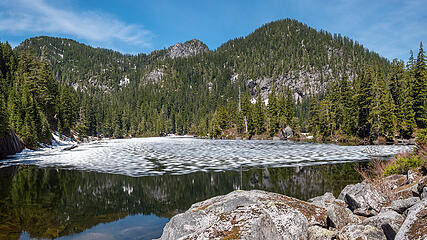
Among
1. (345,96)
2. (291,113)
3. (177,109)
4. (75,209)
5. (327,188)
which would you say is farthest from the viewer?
(177,109)

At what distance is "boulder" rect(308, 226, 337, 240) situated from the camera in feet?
19.7

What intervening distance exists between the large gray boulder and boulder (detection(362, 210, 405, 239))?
4.58 feet

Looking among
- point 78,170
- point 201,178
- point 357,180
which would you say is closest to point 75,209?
point 201,178

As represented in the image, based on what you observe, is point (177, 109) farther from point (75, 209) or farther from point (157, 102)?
point (75, 209)

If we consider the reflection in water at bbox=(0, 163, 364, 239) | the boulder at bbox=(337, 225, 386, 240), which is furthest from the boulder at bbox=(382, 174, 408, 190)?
the boulder at bbox=(337, 225, 386, 240)

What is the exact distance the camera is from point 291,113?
292 ft

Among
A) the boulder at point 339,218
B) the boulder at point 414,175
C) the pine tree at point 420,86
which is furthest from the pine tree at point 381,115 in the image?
the boulder at point 339,218

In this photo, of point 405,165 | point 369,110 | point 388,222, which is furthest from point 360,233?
point 369,110

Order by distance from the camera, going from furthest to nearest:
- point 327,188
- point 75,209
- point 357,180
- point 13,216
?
point 357,180 → point 327,188 → point 75,209 → point 13,216

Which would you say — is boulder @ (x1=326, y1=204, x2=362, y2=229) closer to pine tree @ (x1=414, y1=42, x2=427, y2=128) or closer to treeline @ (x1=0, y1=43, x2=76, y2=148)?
treeline @ (x1=0, y1=43, x2=76, y2=148)

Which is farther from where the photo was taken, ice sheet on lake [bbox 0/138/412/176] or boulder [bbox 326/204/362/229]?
ice sheet on lake [bbox 0/138/412/176]

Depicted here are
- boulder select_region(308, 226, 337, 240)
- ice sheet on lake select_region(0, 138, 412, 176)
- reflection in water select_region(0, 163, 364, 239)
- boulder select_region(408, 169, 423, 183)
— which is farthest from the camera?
ice sheet on lake select_region(0, 138, 412, 176)

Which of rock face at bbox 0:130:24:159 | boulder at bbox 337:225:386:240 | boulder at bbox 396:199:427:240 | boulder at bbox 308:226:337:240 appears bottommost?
boulder at bbox 308:226:337:240

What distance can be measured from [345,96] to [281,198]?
74.9m
